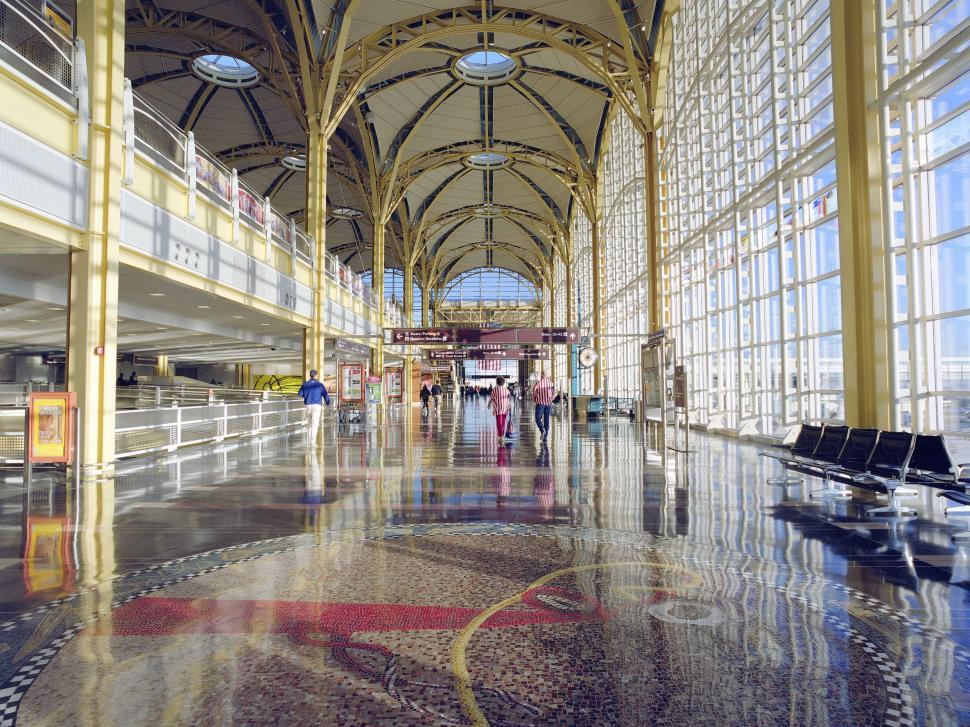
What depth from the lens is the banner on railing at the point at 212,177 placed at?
13789mm

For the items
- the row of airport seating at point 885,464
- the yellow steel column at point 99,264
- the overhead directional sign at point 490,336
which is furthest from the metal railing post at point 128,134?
the overhead directional sign at point 490,336

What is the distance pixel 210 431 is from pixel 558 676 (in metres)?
14.4

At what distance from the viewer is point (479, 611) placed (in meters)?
3.97

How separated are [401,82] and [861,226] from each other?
27.1m

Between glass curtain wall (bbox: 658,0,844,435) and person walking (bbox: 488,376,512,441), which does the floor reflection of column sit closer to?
person walking (bbox: 488,376,512,441)

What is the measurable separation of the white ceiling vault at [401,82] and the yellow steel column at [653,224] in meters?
2.16

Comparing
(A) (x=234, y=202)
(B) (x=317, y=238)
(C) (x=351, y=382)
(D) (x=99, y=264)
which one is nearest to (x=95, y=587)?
(D) (x=99, y=264)

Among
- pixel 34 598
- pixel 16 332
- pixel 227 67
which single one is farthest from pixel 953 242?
pixel 227 67

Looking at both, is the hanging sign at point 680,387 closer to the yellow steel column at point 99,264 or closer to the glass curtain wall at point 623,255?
the yellow steel column at point 99,264

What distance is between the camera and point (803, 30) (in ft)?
45.6

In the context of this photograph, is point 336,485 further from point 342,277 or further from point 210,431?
point 342,277

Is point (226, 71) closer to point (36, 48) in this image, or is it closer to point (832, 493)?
point (36, 48)

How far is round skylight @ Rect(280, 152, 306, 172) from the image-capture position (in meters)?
41.5

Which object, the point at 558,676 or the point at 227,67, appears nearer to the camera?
the point at 558,676
